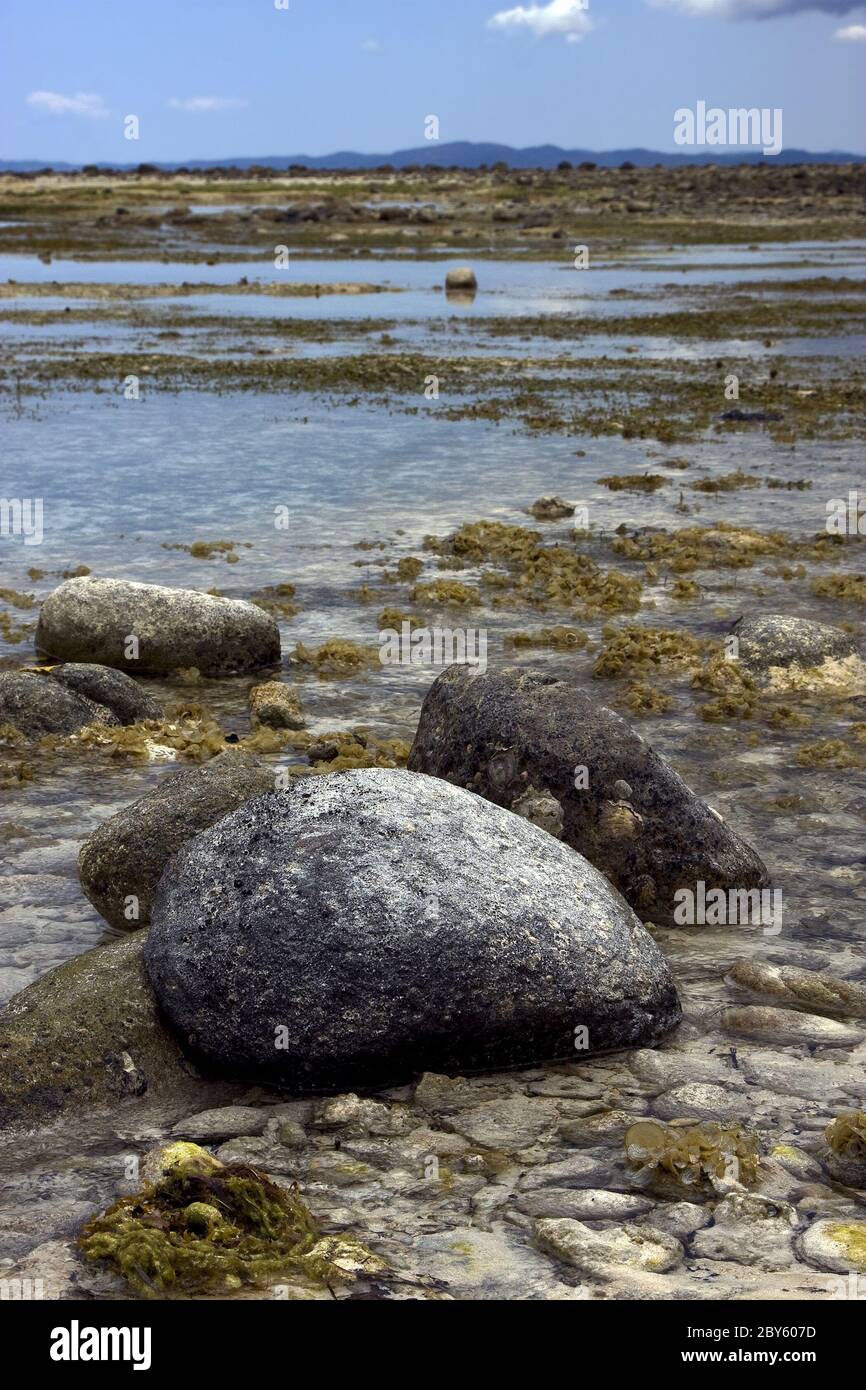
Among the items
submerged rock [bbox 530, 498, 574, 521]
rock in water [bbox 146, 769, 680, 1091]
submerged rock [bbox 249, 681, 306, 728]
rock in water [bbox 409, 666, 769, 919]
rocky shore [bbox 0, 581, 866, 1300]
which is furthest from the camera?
submerged rock [bbox 530, 498, 574, 521]

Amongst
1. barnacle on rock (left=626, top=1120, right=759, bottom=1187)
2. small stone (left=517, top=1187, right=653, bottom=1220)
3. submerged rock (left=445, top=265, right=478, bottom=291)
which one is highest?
submerged rock (left=445, top=265, right=478, bottom=291)

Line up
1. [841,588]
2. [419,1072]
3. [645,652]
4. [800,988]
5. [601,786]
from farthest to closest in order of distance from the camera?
1. [841,588]
2. [645,652]
3. [601,786]
4. [800,988]
5. [419,1072]

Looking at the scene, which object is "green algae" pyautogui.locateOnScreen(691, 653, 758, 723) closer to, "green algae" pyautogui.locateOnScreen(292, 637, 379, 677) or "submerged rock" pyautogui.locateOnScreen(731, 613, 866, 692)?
"submerged rock" pyautogui.locateOnScreen(731, 613, 866, 692)

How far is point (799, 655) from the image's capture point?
41.7 ft

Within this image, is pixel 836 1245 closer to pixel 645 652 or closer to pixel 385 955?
pixel 385 955

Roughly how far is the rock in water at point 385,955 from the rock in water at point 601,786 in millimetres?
1306

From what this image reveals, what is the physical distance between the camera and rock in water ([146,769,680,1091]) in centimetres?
634

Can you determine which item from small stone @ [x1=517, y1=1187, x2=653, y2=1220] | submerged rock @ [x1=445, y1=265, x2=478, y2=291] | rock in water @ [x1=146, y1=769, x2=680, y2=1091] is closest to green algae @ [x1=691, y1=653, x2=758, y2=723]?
rock in water @ [x1=146, y1=769, x2=680, y2=1091]

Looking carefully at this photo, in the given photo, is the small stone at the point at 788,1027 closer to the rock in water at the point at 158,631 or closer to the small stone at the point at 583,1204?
the small stone at the point at 583,1204

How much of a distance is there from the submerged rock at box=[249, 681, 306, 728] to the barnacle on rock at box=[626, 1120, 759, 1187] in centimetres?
613

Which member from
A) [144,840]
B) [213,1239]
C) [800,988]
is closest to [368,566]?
[144,840]

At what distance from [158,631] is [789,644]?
5.57 meters

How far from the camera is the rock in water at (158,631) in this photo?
13.1 m

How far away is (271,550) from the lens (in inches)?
688
